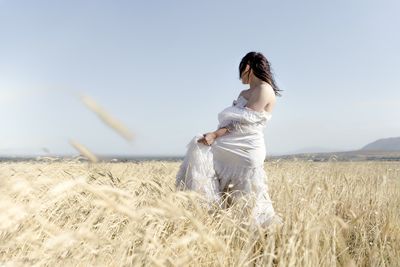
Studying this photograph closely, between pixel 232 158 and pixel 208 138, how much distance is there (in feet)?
0.95

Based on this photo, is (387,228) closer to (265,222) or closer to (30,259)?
(265,222)

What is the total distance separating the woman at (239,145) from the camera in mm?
4398

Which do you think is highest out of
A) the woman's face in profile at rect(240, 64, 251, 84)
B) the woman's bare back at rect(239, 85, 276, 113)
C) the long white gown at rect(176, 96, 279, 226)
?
the woman's face in profile at rect(240, 64, 251, 84)

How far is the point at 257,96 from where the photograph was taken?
441 cm

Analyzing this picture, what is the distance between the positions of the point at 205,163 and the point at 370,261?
1763 millimetres

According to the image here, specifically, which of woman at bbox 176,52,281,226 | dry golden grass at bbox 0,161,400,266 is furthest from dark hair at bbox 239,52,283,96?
dry golden grass at bbox 0,161,400,266

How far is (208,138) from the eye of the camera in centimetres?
445

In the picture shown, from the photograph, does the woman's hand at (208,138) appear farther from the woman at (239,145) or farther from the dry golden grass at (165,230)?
the dry golden grass at (165,230)

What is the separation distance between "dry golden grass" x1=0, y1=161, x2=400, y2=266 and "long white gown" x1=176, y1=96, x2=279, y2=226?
0.37 m

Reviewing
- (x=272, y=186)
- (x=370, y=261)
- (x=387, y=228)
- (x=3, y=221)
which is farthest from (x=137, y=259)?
(x=272, y=186)

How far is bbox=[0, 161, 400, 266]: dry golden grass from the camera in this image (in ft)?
7.10

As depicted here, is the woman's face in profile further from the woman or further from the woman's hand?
the woman's hand

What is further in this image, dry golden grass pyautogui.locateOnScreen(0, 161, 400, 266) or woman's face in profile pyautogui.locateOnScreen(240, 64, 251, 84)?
woman's face in profile pyautogui.locateOnScreen(240, 64, 251, 84)

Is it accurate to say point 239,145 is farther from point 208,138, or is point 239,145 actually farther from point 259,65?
point 259,65
